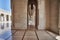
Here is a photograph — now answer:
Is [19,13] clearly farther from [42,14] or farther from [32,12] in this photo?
[32,12]

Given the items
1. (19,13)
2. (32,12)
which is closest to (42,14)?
(19,13)

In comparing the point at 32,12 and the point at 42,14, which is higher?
the point at 32,12

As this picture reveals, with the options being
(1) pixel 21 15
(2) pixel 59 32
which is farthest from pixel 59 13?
(1) pixel 21 15

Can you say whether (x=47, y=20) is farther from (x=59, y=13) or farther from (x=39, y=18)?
(x=59, y=13)

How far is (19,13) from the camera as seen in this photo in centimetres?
830

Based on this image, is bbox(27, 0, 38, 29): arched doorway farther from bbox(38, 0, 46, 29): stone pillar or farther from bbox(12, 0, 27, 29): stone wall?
bbox(12, 0, 27, 29): stone wall

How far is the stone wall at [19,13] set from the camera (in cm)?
828

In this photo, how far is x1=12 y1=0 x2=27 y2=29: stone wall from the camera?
8.28 m

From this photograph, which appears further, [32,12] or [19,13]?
[32,12]

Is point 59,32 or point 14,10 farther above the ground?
point 14,10

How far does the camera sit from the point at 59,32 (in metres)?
5.79

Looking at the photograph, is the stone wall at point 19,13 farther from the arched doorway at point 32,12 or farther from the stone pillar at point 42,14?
the arched doorway at point 32,12

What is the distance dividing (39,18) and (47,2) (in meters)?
1.00

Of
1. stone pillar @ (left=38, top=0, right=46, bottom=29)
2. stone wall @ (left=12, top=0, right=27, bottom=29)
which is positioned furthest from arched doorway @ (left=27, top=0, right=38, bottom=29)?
stone wall @ (left=12, top=0, right=27, bottom=29)
